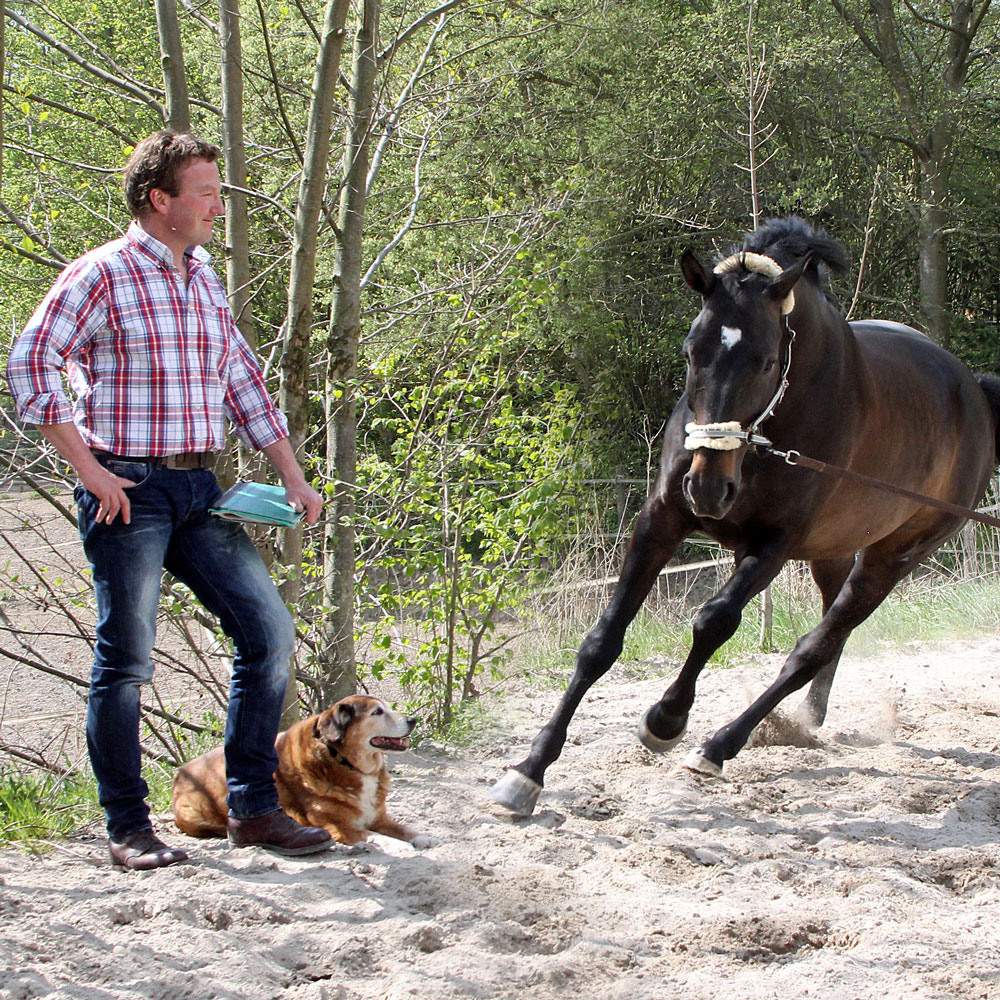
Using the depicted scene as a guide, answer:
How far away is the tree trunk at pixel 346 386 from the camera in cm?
501

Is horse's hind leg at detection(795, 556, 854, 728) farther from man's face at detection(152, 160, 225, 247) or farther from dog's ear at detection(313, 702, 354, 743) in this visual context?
man's face at detection(152, 160, 225, 247)

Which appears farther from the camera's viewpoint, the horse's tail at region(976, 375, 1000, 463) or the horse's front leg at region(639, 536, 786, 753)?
the horse's tail at region(976, 375, 1000, 463)

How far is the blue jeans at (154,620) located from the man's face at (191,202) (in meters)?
0.70

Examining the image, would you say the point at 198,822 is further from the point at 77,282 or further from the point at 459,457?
the point at 459,457

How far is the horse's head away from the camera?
389 cm

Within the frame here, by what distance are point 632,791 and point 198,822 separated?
1732 millimetres

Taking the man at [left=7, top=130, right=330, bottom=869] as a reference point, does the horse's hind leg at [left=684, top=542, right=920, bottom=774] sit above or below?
below

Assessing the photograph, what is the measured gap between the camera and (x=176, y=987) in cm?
242

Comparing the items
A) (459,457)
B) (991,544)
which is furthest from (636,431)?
(459,457)

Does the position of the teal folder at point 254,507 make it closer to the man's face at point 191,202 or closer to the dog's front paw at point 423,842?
the man's face at point 191,202

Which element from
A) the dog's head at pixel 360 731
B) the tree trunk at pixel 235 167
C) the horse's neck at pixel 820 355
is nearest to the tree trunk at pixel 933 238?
the horse's neck at pixel 820 355

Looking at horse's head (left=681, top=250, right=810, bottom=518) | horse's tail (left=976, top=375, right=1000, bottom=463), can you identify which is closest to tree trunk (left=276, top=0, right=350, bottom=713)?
horse's head (left=681, top=250, right=810, bottom=518)

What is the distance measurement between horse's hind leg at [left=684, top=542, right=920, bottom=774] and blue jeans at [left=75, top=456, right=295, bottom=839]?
6.36 ft

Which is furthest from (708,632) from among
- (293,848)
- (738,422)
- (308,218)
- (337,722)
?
(308,218)
